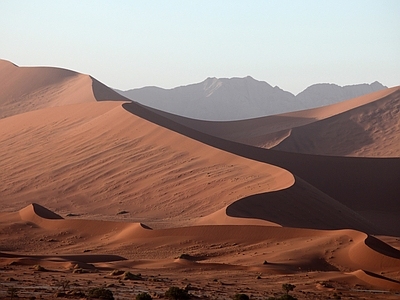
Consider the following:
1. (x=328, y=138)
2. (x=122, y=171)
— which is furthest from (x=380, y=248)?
(x=328, y=138)

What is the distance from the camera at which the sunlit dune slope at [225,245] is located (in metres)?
19.4

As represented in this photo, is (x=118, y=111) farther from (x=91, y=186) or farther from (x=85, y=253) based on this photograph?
(x=85, y=253)

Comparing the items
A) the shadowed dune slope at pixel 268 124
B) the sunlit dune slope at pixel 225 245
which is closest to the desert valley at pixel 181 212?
the sunlit dune slope at pixel 225 245

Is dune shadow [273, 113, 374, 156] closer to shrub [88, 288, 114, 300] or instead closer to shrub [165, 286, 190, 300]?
shrub [165, 286, 190, 300]

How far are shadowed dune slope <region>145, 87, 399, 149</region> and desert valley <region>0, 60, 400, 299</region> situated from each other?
6.32 ft

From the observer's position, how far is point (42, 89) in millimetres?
80562

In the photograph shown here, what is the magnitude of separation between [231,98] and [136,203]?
151478 mm

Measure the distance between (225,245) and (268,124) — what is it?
2277 inches

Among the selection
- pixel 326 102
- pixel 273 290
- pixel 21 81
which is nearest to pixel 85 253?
pixel 273 290

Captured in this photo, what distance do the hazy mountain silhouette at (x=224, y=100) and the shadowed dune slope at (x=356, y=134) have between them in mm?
89932

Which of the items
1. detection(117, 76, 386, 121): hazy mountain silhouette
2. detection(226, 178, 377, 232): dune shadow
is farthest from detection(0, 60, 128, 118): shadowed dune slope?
detection(117, 76, 386, 121): hazy mountain silhouette

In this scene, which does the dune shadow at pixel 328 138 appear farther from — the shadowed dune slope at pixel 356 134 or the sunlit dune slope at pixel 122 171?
the sunlit dune slope at pixel 122 171

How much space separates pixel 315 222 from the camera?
29.1 meters

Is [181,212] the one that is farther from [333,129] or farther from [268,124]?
[268,124]
